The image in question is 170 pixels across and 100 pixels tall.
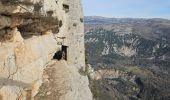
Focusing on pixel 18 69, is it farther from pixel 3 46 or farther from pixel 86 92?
pixel 86 92

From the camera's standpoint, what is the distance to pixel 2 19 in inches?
689

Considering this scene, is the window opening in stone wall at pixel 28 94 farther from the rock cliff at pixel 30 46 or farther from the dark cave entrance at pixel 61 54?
the dark cave entrance at pixel 61 54

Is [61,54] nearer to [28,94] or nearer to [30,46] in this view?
[30,46]

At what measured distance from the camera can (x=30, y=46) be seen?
770 inches

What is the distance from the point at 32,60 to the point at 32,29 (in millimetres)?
1925

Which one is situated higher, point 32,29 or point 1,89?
point 32,29

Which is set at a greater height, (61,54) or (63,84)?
(61,54)

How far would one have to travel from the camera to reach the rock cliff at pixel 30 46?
17594mm

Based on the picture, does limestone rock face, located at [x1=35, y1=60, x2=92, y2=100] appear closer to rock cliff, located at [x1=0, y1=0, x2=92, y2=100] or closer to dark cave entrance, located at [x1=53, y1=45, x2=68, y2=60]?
rock cliff, located at [x1=0, y1=0, x2=92, y2=100]

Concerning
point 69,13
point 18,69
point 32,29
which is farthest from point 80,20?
point 18,69

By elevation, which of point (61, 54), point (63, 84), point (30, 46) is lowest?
point (63, 84)

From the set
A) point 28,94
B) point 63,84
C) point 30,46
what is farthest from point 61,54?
point 28,94

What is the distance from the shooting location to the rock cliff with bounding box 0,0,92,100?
17594 mm

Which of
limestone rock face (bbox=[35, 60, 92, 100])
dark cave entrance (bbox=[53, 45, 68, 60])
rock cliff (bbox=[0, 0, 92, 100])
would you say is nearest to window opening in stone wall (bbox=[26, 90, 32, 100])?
rock cliff (bbox=[0, 0, 92, 100])
